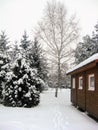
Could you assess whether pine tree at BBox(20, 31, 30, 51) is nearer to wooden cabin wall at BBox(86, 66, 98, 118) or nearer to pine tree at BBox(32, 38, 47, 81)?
pine tree at BBox(32, 38, 47, 81)

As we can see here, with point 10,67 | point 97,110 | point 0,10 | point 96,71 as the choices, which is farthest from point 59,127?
point 0,10

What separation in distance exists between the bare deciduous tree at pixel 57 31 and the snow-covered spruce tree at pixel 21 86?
10.6 meters

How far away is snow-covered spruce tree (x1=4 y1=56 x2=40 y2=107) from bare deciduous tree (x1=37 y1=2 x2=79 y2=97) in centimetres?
1061

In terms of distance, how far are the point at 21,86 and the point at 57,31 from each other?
41.4ft

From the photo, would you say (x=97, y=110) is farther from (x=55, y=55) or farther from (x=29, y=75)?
(x=55, y=55)

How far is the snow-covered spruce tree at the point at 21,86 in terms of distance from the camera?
1461 cm

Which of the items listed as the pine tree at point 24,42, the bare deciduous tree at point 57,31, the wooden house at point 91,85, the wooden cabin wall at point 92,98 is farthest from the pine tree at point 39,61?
the wooden cabin wall at point 92,98

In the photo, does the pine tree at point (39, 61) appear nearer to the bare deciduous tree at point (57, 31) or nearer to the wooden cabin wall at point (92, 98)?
the bare deciduous tree at point (57, 31)

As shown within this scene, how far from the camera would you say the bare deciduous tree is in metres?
25.8

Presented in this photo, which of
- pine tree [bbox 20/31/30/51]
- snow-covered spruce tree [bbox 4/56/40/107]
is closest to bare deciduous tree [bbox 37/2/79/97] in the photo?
pine tree [bbox 20/31/30/51]

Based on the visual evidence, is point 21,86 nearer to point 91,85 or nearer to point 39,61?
point 91,85

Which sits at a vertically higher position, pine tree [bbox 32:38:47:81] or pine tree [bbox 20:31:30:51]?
pine tree [bbox 20:31:30:51]

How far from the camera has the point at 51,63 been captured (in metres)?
26.7

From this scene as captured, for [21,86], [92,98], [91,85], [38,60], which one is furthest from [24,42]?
[92,98]
